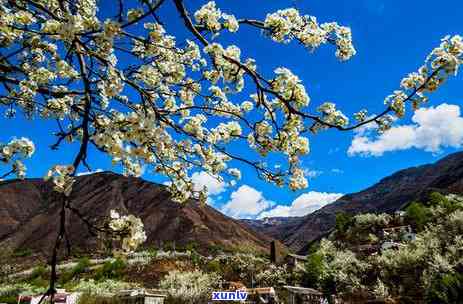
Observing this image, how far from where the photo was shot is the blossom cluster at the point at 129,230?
3.71 meters

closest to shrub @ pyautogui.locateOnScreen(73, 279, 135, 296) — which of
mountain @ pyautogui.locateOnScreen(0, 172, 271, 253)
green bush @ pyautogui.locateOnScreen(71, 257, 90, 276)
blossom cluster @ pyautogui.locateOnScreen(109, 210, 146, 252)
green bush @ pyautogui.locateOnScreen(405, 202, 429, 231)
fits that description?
green bush @ pyautogui.locateOnScreen(71, 257, 90, 276)

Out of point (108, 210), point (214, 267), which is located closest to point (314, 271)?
point (214, 267)

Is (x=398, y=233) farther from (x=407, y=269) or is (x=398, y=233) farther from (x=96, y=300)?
(x=96, y=300)

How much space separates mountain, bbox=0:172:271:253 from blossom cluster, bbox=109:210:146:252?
93.9 m

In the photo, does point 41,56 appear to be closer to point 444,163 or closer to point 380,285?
point 380,285

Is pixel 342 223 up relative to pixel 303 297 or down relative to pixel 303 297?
up

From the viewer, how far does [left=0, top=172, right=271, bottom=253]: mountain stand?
357 feet

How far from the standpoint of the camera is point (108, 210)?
115500mm

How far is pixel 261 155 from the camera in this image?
484 cm

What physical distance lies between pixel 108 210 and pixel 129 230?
4574 inches

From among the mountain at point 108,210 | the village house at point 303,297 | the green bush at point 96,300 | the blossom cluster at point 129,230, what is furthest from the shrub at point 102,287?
the mountain at point 108,210

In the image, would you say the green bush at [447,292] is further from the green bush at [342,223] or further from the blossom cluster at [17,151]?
the green bush at [342,223]

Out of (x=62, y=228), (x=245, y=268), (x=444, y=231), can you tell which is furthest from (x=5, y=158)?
(x=245, y=268)

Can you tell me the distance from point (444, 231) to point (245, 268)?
1162 cm
